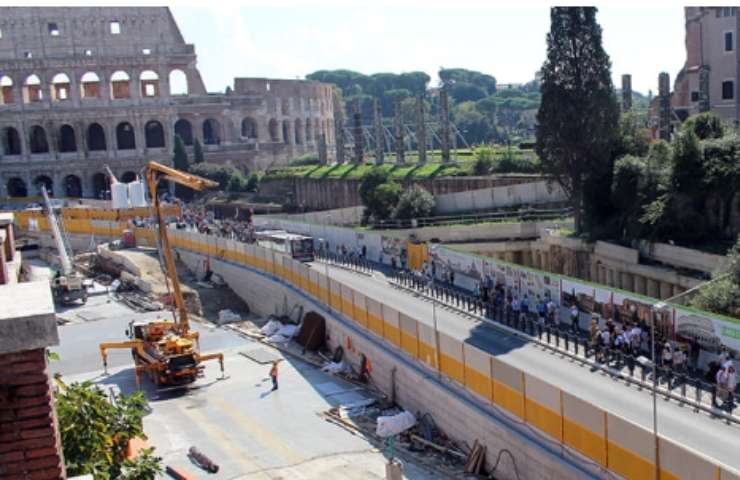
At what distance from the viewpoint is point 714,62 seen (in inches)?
2625

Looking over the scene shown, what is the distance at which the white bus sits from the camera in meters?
54.5

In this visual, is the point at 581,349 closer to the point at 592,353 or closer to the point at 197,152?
the point at 592,353

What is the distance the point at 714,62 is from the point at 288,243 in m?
36.8

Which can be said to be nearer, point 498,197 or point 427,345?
point 427,345

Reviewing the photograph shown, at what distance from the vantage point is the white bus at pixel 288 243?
5447cm

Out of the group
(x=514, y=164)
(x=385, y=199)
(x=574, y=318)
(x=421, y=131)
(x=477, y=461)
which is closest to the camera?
(x=477, y=461)

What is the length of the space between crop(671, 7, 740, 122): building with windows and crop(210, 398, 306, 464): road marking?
44.8 m

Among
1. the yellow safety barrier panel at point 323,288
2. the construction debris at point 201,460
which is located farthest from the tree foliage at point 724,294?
the construction debris at point 201,460

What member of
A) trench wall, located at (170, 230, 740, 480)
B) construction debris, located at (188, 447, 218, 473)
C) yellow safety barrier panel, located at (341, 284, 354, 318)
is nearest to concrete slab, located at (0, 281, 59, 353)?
trench wall, located at (170, 230, 740, 480)

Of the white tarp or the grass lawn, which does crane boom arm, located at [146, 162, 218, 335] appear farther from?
the grass lawn

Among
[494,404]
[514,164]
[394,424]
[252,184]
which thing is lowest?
[394,424]

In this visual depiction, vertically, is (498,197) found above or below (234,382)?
above

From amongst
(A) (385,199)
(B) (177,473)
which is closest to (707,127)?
(A) (385,199)

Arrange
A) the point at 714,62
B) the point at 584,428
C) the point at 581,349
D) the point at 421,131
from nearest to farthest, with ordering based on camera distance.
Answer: the point at 584,428, the point at 581,349, the point at 714,62, the point at 421,131
